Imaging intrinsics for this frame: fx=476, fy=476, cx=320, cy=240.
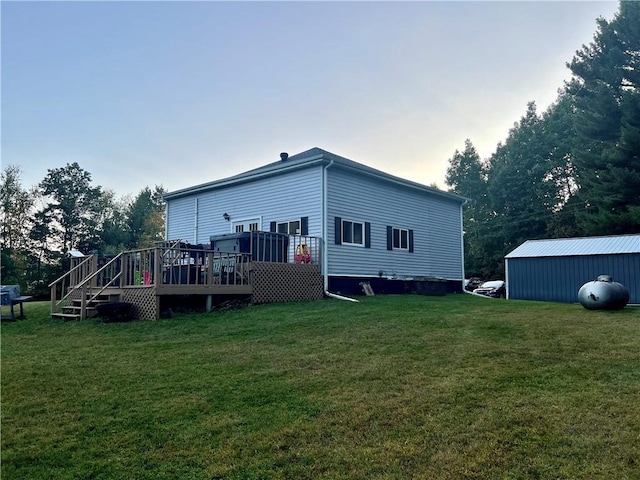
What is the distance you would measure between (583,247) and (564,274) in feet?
3.81

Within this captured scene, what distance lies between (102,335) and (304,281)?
5.56 m

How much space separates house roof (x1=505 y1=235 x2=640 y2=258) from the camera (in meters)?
15.3

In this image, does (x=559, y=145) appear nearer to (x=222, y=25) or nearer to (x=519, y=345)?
(x=222, y=25)

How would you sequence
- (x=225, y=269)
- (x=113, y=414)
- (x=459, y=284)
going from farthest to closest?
(x=459, y=284) < (x=225, y=269) < (x=113, y=414)

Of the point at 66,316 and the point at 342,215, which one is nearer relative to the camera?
the point at 66,316

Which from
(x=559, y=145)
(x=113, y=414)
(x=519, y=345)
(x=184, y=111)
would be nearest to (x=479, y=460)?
(x=113, y=414)

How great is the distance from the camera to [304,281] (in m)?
12.4

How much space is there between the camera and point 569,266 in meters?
16.0

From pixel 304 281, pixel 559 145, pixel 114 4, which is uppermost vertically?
pixel 559 145

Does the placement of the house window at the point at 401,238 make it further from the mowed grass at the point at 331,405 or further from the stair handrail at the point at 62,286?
the stair handrail at the point at 62,286

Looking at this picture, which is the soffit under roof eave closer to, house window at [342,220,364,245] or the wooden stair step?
house window at [342,220,364,245]

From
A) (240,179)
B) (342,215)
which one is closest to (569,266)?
(342,215)

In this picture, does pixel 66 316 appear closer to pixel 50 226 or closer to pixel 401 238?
pixel 401 238

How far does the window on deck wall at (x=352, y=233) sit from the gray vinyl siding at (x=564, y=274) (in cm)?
634
